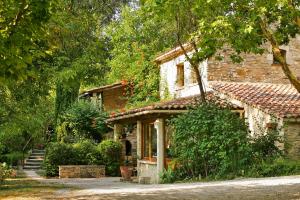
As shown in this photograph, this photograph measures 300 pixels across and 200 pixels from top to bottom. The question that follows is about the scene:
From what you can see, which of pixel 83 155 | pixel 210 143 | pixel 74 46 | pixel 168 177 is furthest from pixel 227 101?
pixel 83 155

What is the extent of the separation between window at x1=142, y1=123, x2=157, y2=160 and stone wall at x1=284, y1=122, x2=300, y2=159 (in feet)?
19.6

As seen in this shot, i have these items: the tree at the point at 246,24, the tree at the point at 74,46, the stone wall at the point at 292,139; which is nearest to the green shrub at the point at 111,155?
the tree at the point at 74,46

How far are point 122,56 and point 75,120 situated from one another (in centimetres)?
1128

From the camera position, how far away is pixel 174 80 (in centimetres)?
2820

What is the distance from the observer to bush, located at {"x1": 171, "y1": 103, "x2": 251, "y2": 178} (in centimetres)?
1786

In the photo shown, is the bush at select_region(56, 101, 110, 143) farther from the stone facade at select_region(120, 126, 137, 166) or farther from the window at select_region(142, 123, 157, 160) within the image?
the window at select_region(142, 123, 157, 160)

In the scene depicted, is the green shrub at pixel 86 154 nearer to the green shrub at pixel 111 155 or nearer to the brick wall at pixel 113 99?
the green shrub at pixel 111 155

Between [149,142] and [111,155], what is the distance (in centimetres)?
425

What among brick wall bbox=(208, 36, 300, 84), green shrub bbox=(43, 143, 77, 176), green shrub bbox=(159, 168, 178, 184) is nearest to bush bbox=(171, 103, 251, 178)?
green shrub bbox=(159, 168, 178, 184)

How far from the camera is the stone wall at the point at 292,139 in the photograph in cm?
1911

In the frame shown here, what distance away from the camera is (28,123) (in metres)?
18.8

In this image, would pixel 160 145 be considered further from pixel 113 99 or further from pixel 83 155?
pixel 113 99

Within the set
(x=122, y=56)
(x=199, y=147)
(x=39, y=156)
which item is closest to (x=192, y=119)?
(x=199, y=147)

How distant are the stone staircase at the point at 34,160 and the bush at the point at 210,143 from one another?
1566 cm
